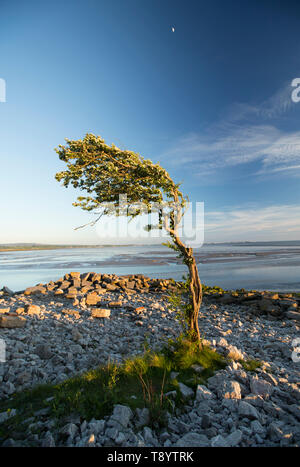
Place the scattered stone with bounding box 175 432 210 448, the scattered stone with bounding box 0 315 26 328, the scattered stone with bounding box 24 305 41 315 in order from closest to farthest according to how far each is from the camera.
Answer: the scattered stone with bounding box 175 432 210 448 < the scattered stone with bounding box 0 315 26 328 < the scattered stone with bounding box 24 305 41 315

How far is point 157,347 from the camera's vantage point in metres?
7.29

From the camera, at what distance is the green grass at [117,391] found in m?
3.85

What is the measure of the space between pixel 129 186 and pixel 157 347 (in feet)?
17.2

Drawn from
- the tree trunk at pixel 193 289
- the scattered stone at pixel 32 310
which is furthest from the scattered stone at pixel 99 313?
the tree trunk at pixel 193 289

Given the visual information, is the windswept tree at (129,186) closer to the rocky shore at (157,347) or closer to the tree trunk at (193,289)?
the tree trunk at (193,289)

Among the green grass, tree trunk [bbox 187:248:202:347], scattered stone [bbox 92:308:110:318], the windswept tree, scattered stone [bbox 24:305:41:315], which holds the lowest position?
scattered stone [bbox 92:308:110:318]

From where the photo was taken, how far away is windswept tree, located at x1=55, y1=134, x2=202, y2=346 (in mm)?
6430

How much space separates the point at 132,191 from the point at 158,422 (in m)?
5.56

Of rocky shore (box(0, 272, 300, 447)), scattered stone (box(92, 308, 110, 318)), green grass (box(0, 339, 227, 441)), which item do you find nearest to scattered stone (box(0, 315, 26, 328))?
rocky shore (box(0, 272, 300, 447))

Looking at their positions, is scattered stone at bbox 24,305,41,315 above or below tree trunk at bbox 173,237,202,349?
below

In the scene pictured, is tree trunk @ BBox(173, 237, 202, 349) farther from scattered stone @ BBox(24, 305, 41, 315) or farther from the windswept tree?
scattered stone @ BBox(24, 305, 41, 315)

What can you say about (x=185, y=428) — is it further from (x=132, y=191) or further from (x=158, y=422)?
(x=132, y=191)

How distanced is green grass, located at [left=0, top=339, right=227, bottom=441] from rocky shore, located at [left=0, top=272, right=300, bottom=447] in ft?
0.62

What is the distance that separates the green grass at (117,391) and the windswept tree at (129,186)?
3.45ft
